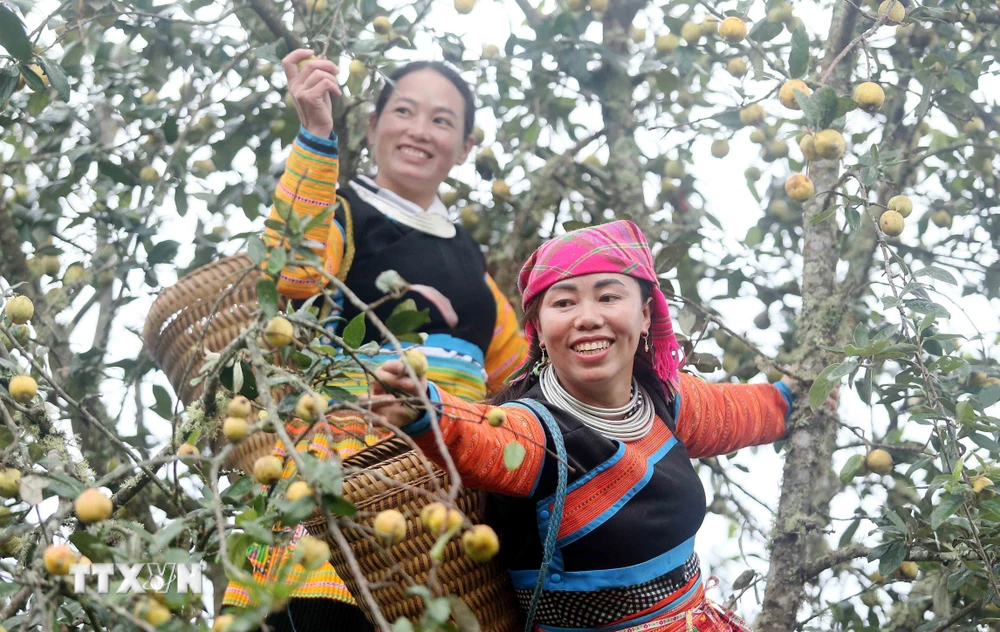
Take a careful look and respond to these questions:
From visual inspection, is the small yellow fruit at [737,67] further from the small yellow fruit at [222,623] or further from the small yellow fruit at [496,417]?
the small yellow fruit at [222,623]

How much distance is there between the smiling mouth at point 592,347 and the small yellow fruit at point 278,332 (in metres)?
0.56

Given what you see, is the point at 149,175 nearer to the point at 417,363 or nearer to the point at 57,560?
the point at 417,363

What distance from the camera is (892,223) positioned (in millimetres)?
2096

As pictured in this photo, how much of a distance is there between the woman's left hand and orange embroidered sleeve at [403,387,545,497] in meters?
0.02

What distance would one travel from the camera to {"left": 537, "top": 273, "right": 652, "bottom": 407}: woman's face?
1.88 meters

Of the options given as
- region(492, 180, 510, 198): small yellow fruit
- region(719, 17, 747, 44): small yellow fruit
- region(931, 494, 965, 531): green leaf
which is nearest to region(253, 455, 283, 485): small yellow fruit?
region(931, 494, 965, 531): green leaf

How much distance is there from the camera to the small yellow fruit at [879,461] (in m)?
2.41

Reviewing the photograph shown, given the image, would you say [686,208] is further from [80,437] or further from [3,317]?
[3,317]

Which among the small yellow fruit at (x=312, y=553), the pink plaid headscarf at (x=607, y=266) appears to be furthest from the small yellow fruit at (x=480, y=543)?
the pink plaid headscarf at (x=607, y=266)

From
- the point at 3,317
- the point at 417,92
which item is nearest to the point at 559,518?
the point at 3,317

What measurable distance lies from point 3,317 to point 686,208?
1.76 m

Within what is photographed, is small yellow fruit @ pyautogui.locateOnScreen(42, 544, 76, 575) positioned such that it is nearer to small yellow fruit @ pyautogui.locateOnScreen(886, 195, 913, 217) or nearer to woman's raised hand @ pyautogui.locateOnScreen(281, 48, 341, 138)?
woman's raised hand @ pyautogui.locateOnScreen(281, 48, 341, 138)

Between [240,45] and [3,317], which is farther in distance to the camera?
[240,45]

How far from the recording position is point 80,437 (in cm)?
249
